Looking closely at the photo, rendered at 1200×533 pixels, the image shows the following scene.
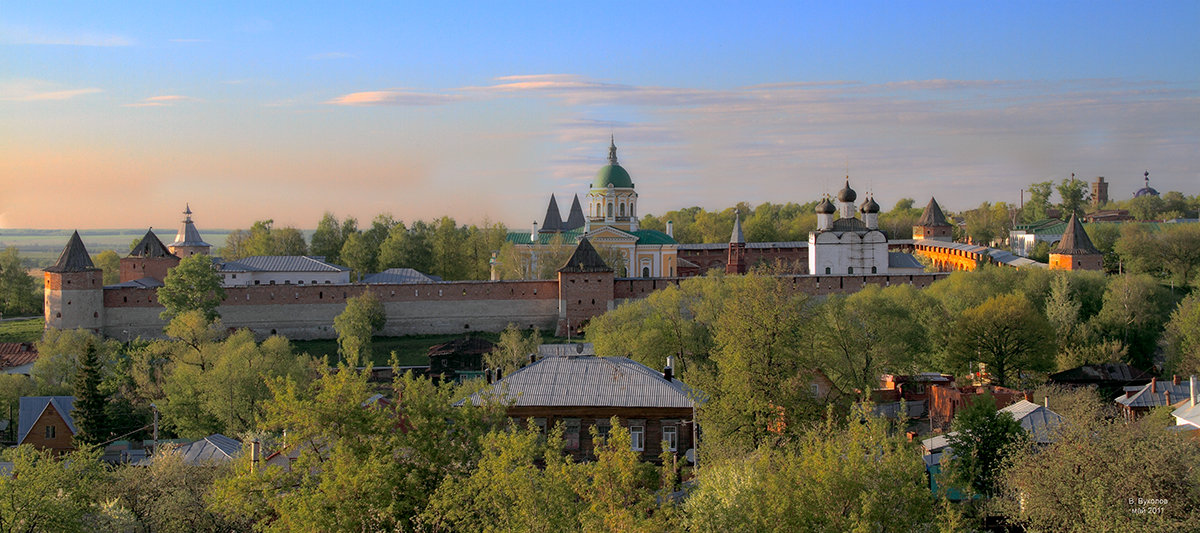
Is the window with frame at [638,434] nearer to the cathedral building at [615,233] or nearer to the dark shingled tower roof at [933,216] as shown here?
the cathedral building at [615,233]

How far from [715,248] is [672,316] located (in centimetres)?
3008

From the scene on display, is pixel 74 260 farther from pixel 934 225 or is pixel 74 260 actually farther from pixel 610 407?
pixel 934 225

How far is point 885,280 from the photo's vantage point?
39.6 m

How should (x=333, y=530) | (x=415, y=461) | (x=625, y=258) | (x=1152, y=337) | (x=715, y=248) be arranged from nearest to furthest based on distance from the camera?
(x=333, y=530)
(x=415, y=461)
(x=1152, y=337)
(x=625, y=258)
(x=715, y=248)

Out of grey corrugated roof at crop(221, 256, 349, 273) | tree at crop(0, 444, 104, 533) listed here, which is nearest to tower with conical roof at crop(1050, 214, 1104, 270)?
grey corrugated roof at crop(221, 256, 349, 273)

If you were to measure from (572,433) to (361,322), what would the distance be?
18.3 metres

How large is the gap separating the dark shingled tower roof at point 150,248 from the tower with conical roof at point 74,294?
20.7 feet

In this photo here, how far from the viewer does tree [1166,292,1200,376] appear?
2786 centimetres

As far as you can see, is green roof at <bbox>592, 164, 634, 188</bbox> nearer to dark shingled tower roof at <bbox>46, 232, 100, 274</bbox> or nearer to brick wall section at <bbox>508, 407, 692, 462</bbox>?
dark shingled tower roof at <bbox>46, 232, 100, 274</bbox>

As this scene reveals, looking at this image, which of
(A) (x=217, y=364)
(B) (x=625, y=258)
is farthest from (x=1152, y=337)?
(A) (x=217, y=364)

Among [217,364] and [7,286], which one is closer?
[217,364]

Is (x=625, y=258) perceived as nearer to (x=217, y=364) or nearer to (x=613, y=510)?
(x=217, y=364)

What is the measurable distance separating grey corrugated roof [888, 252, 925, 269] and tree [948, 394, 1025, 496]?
3106 cm

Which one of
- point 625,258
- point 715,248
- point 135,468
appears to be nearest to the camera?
point 135,468
